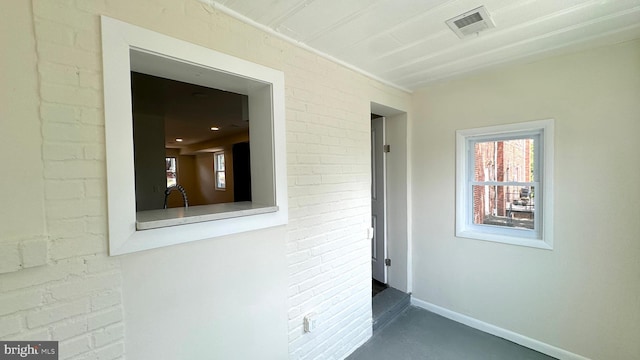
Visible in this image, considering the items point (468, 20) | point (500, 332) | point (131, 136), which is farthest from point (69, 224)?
point (500, 332)

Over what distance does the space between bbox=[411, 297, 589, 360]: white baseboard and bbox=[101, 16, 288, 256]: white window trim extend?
2.28 metres

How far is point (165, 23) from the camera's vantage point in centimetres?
125

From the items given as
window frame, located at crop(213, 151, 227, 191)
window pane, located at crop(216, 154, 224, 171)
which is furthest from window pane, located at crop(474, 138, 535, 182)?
window pane, located at crop(216, 154, 224, 171)

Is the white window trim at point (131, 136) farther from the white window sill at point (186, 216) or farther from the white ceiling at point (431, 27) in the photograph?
the white ceiling at point (431, 27)

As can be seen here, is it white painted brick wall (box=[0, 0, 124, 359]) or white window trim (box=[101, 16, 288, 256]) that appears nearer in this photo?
white painted brick wall (box=[0, 0, 124, 359])

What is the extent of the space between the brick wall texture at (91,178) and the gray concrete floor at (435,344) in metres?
0.71

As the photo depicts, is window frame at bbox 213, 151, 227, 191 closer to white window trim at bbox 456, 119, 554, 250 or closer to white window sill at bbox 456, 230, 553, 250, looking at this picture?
white window trim at bbox 456, 119, 554, 250

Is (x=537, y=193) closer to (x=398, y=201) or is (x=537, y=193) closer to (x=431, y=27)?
(x=398, y=201)

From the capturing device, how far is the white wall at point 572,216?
1.90m

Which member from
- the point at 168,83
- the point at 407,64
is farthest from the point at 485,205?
the point at 168,83

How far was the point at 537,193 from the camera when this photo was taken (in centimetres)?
234

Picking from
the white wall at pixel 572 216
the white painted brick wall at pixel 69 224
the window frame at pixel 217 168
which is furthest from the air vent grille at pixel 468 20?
the window frame at pixel 217 168

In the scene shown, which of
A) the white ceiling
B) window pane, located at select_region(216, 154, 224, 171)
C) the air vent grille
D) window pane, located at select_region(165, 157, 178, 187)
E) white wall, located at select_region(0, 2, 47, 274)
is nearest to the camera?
white wall, located at select_region(0, 2, 47, 274)

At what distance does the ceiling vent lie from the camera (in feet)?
4.99
